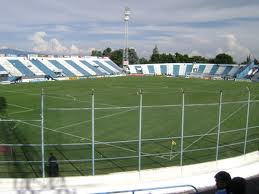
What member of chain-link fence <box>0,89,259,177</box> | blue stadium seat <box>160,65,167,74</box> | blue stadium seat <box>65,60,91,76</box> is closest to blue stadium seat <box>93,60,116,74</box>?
blue stadium seat <box>65,60,91,76</box>

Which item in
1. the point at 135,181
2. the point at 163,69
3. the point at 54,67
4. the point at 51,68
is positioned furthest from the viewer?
the point at 163,69

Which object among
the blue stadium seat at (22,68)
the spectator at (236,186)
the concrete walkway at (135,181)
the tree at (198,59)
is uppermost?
the tree at (198,59)

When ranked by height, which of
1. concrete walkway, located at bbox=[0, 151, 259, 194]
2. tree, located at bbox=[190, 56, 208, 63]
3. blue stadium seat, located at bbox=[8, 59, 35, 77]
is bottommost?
concrete walkway, located at bbox=[0, 151, 259, 194]

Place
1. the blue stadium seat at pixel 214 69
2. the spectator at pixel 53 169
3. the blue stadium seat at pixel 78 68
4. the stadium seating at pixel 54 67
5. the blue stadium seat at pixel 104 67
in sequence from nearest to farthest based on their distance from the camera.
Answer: the spectator at pixel 53 169, the stadium seating at pixel 54 67, the blue stadium seat at pixel 78 68, the blue stadium seat at pixel 104 67, the blue stadium seat at pixel 214 69

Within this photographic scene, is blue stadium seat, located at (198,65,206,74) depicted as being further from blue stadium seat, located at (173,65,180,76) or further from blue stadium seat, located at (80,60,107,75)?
blue stadium seat, located at (80,60,107,75)

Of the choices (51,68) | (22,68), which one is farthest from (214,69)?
(22,68)

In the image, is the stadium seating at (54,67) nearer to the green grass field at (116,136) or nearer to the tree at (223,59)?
the green grass field at (116,136)

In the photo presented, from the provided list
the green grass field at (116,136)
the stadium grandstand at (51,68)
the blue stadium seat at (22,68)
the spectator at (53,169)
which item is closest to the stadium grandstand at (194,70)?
the stadium grandstand at (51,68)

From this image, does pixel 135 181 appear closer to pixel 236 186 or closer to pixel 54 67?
pixel 236 186

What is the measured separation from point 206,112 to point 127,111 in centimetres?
665

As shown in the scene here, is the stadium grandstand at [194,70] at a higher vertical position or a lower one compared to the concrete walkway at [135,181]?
higher

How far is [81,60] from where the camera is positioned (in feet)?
334

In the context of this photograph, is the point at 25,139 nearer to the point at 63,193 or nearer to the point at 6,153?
the point at 6,153

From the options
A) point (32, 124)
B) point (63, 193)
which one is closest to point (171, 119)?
point (32, 124)
